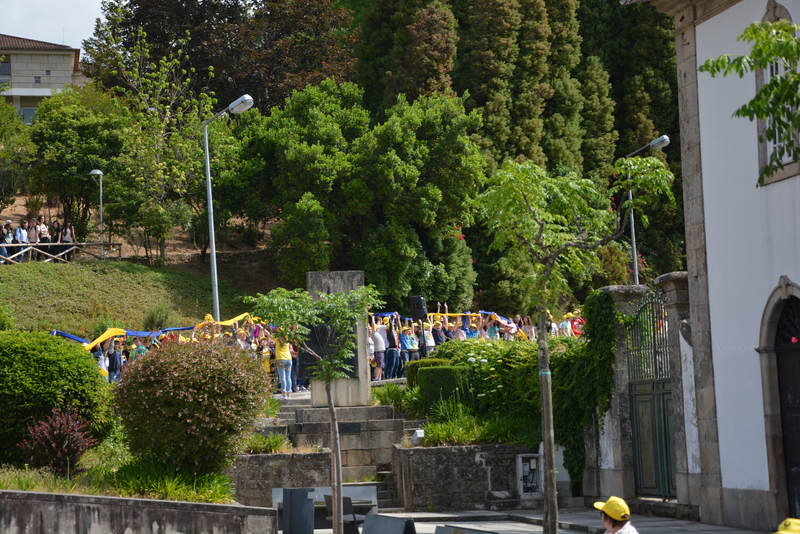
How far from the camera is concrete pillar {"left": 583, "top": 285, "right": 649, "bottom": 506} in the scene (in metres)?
17.2

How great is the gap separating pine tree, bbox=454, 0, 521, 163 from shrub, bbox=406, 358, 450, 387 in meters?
20.7

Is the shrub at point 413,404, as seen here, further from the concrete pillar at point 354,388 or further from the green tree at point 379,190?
the green tree at point 379,190

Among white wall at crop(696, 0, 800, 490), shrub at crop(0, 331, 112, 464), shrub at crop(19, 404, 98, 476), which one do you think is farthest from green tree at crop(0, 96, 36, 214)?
white wall at crop(696, 0, 800, 490)

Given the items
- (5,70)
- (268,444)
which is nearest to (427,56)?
(268,444)

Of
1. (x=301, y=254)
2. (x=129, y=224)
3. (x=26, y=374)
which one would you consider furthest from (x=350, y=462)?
(x=129, y=224)

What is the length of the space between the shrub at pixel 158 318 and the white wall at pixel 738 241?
22.5 metres

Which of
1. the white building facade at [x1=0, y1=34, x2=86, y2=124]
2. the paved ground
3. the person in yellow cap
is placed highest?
the white building facade at [x1=0, y1=34, x2=86, y2=124]

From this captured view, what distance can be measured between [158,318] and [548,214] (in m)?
23.7

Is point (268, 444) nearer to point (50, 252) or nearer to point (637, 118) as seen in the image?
point (50, 252)

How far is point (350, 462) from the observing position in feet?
65.8

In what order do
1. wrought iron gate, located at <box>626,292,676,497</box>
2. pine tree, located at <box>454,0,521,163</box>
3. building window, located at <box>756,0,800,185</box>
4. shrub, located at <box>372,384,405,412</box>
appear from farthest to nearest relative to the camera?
pine tree, located at <box>454,0,521,163</box>
shrub, located at <box>372,384,405,412</box>
wrought iron gate, located at <box>626,292,676,497</box>
building window, located at <box>756,0,800,185</box>

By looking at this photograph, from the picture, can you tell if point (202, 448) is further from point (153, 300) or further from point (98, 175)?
point (98, 175)

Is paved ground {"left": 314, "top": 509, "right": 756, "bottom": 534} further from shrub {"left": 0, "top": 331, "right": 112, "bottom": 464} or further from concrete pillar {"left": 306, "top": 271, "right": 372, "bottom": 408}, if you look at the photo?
shrub {"left": 0, "top": 331, "right": 112, "bottom": 464}

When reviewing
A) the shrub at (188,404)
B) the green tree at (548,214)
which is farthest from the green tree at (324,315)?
the green tree at (548,214)
